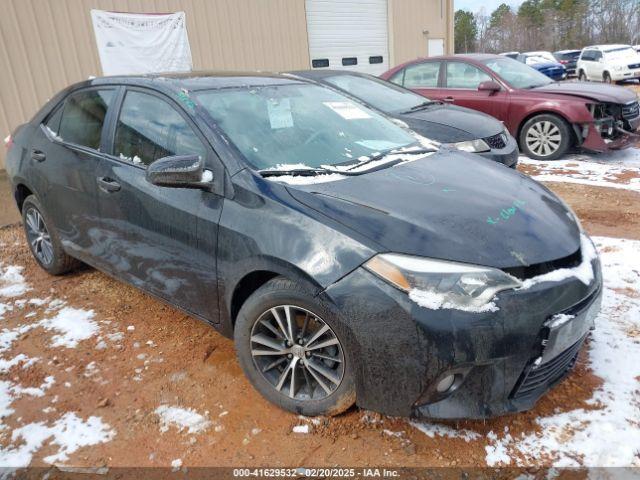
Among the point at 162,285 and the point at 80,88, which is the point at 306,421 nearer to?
the point at 162,285

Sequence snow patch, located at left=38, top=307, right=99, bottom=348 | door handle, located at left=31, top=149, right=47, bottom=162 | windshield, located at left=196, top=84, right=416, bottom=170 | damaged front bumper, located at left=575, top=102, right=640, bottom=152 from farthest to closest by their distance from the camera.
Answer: damaged front bumper, located at left=575, top=102, right=640, bottom=152 < door handle, located at left=31, top=149, right=47, bottom=162 < snow patch, located at left=38, top=307, right=99, bottom=348 < windshield, located at left=196, top=84, right=416, bottom=170

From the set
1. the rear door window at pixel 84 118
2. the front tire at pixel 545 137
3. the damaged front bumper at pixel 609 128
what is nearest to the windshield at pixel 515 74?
the front tire at pixel 545 137

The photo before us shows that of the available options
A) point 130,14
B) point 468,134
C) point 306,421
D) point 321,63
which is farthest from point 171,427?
point 321,63

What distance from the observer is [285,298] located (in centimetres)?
222

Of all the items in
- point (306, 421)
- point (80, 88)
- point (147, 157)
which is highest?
point (80, 88)

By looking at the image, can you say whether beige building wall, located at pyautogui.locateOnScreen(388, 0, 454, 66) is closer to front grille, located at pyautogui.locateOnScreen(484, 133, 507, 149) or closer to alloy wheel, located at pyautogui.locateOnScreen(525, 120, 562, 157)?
alloy wheel, located at pyautogui.locateOnScreen(525, 120, 562, 157)

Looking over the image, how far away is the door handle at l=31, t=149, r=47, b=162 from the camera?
3.71 meters

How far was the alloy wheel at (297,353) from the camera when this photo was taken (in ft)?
7.25

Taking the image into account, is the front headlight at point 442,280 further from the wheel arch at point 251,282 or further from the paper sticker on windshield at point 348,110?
the paper sticker on windshield at point 348,110

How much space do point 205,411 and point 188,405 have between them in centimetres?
11

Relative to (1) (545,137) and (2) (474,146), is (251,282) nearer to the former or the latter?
(2) (474,146)

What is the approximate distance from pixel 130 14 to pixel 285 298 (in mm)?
8965

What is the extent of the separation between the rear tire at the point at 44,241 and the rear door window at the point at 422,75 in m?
6.09

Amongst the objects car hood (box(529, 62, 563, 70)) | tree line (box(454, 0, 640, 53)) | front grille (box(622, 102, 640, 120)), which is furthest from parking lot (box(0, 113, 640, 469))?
tree line (box(454, 0, 640, 53))
